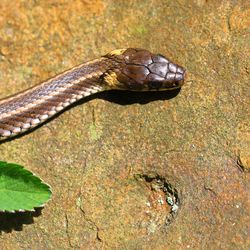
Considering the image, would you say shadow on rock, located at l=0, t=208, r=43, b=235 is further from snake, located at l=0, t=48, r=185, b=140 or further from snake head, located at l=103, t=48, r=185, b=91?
snake head, located at l=103, t=48, r=185, b=91

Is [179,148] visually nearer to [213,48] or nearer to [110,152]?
[110,152]

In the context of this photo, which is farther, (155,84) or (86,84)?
(86,84)

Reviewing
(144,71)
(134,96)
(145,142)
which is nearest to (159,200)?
(145,142)

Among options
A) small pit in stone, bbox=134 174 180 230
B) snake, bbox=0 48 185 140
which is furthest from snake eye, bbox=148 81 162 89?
small pit in stone, bbox=134 174 180 230

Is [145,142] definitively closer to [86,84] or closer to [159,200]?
[159,200]

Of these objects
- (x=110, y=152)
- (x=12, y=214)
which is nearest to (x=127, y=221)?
(x=110, y=152)

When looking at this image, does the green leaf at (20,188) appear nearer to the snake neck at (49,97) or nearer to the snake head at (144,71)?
the snake neck at (49,97)

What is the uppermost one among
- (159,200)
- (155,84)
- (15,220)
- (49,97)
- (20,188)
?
(155,84)
